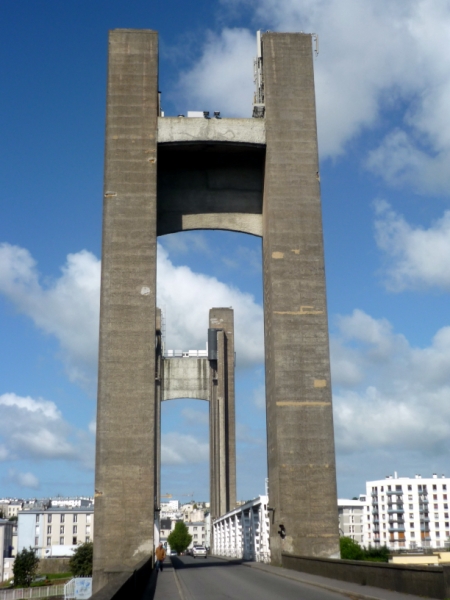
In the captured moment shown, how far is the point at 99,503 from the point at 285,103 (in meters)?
11.7

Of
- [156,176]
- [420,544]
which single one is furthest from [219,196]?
[420,544]

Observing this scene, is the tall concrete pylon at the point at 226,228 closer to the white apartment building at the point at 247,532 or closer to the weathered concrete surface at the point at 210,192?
the weathered concrete surface at the point at 210,192

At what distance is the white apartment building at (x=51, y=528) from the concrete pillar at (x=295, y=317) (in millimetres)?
73366

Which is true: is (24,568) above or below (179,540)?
below

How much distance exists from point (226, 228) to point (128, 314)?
4386mm

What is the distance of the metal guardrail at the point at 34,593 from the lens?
50344 mm

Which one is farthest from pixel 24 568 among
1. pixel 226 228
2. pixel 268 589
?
pixel 268 589

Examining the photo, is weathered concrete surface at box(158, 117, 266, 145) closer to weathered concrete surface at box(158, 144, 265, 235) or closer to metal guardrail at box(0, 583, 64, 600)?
weathered concrete surface at box(158, 144, 265, 235)

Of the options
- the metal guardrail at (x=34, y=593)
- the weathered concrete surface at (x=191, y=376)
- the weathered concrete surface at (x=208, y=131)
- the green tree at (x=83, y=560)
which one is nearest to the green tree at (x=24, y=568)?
the green tree at (x=83, y=560)

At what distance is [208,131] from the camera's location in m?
21.4

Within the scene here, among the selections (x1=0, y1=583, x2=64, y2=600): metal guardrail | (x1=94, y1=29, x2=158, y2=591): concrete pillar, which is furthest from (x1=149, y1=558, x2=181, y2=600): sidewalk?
(x1=0, y1=583, x2=64, y2=600): metal guardrail

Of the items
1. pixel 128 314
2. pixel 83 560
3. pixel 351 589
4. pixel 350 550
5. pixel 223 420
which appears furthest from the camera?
pixel 83 560

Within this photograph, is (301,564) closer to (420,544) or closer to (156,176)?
(156,176)

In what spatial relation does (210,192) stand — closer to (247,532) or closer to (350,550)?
(247,532)
